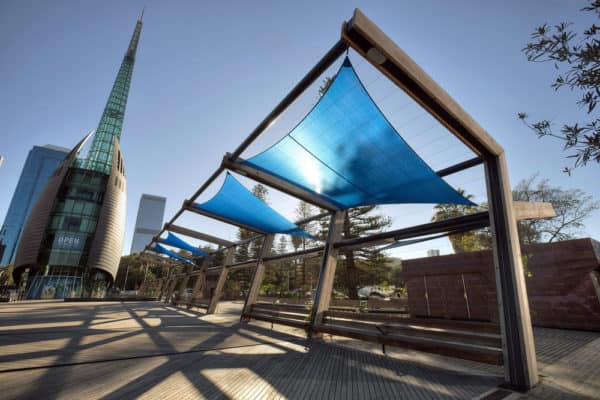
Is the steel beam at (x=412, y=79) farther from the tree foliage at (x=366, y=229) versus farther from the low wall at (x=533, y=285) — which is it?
the tree foliage at (x=366, y=229)

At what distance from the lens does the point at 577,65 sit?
2.20 meters

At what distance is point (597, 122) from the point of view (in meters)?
2.15

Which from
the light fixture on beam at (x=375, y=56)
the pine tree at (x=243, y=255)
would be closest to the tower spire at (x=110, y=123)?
the pine tree at (x=243, y=255)

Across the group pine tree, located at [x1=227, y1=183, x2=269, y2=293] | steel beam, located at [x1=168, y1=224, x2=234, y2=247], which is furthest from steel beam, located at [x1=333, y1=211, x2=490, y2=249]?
pine tree, located at [x1=227, y1=183, x2=269, y2=293]

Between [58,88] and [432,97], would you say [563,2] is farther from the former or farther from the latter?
[58,88]

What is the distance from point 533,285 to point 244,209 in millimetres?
9684

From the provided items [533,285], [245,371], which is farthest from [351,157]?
[533,285]

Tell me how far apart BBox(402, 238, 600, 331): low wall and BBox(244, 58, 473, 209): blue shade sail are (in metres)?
6.01

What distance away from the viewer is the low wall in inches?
275

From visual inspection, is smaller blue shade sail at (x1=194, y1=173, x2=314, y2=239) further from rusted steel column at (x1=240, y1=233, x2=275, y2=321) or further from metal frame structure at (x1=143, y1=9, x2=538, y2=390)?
metal frame structure at (x1=143, y1=9, x2=538, y2=390)

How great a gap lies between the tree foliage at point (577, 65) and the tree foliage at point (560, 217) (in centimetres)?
2225

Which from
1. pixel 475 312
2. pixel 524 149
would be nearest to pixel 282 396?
pixel 524 149

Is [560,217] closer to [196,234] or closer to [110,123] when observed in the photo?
[196,234]

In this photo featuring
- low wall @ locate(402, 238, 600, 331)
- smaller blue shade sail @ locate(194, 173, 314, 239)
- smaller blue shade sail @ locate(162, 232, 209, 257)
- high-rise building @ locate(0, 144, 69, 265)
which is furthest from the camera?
high-rise building @ locate(0, 144, 69, 265)
